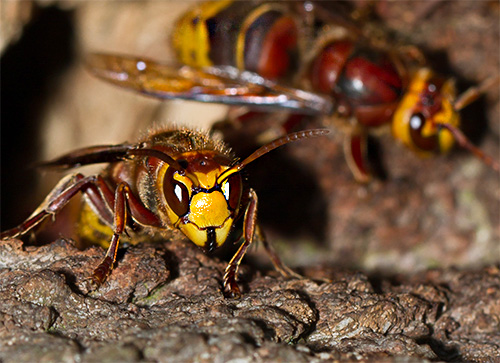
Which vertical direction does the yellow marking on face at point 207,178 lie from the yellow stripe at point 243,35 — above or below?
below

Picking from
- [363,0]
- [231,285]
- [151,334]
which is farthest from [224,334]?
[363,0]

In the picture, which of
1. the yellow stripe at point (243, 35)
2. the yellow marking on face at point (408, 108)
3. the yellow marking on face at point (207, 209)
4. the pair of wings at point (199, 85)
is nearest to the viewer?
the yellow marking on face at point (207, 209)

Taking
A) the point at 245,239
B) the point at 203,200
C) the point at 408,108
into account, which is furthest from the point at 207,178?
the point at 408,108

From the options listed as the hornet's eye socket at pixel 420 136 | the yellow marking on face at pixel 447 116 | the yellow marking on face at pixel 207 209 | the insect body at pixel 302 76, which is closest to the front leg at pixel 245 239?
the yellow marking on face at pixel 207 209

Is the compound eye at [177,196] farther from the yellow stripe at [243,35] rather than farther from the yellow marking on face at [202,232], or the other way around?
the yellow stripe at [243,35]

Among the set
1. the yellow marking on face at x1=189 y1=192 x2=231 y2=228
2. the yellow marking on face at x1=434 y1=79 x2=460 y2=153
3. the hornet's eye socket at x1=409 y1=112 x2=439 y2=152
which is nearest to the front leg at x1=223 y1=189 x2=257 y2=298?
the yellow marking on face at x1=189 y1=192 x2=231 y2=228

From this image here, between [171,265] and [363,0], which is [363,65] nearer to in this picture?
[363,0]

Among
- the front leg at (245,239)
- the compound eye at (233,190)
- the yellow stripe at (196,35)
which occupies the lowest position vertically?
the front leg at (245,239)

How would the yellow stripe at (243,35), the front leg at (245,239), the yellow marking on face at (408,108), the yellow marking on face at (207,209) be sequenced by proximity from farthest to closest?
the yellow stripe at (243,35), the yellow marking on face at (408,108), the front leg at (245,239), the yellow marking on face at (207,209)
